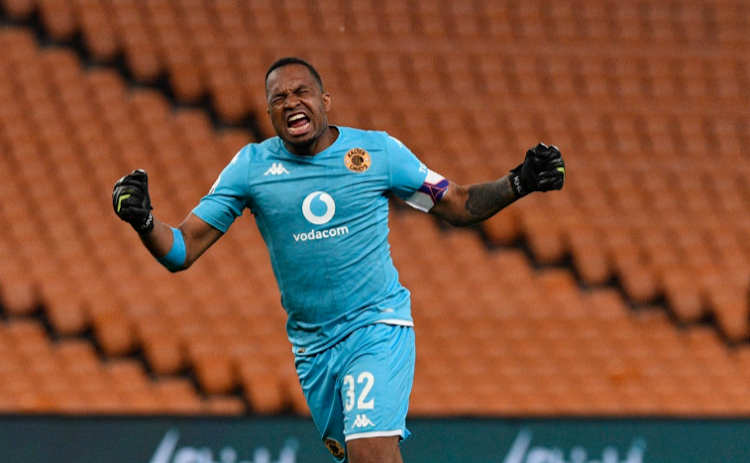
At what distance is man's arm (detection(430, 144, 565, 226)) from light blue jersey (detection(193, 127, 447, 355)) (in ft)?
0.55

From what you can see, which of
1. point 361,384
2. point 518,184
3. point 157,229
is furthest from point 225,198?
point 518,184

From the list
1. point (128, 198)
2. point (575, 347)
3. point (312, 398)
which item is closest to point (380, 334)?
point (312, 398)

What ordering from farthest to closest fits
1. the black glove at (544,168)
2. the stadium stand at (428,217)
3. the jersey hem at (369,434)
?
the stadium stand at (428,217) < the black glove at (544,168) < the jersey hem at (369,434)

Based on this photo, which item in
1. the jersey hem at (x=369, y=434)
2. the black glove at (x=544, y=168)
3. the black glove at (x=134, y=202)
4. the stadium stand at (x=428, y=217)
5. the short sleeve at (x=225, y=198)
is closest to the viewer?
the black glove at (x=134, y=202)

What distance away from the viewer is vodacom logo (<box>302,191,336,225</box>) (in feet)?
11.3

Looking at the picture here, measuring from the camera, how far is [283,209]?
344cm

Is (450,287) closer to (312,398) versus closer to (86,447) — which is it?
(86,447)

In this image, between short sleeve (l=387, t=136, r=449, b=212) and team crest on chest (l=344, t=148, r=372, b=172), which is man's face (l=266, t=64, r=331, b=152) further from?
short sleeve (l=387, t=136, r=449, b=212)

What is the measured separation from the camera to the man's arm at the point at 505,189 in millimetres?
3381

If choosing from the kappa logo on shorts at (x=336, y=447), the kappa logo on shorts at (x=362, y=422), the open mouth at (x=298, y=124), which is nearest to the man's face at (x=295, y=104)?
the open mouth at (x=298, y=124)

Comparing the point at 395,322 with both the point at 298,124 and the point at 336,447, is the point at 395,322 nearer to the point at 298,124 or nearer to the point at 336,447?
the point at 336,447

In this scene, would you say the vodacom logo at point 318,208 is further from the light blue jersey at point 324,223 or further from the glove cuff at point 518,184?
the glove cuff at point 518,184

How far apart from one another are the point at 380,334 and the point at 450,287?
4621mm

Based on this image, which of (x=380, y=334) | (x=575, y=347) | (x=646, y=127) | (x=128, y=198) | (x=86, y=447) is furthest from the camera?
(x=646, y=127)
